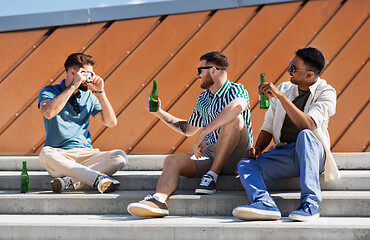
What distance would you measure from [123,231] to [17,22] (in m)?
3.82

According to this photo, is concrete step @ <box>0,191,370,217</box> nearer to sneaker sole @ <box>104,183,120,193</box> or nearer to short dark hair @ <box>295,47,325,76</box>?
sneaker sole @ <box>104,183,120,193</box>

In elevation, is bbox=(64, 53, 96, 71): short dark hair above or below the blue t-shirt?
above

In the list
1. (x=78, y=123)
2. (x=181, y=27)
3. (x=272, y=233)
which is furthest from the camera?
(x=181, y=27)

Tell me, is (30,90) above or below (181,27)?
below

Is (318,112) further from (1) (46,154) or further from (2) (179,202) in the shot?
(1) (46,154)

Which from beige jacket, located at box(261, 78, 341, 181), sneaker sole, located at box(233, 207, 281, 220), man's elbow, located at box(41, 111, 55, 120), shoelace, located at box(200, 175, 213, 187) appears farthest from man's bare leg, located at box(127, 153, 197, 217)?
man's elbow, located at box(41, 111, 55, 120)

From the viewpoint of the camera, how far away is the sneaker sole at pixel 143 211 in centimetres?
291

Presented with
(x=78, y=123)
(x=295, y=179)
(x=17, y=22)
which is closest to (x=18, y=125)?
(x=17, y=22)

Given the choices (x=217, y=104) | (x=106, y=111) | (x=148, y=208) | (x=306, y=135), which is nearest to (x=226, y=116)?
(x=217, y=104)

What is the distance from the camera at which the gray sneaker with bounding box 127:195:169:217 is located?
2.91 meters

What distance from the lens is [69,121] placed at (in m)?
3.80

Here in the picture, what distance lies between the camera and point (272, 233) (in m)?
2.62

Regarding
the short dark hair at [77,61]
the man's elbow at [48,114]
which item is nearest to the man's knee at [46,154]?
the man's elbow at [48,114]

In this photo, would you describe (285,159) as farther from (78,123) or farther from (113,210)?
(78,123)
